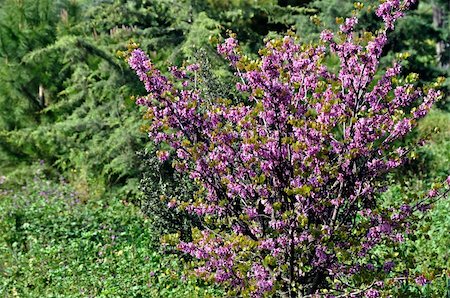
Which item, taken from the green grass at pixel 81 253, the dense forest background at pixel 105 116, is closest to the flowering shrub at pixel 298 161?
the green grass at pixel 81 253

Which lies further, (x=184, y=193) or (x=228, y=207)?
(x=184, y=193)

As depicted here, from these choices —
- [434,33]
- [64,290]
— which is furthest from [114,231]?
[434,33]

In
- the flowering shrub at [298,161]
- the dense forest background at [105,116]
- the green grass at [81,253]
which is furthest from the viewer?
the dense forest background at [105,116]

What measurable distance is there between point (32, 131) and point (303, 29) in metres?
5.06

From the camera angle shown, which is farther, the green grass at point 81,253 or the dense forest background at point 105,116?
the dense forest background at point 105,116

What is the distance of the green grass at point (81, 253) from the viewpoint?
6223 mm

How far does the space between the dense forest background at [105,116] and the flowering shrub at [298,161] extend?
1547mm

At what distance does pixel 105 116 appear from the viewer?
9797 millimetres

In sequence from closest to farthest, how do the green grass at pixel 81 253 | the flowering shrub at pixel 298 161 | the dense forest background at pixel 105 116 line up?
the flowering shrub at pixel 298 161 → the green grass at pixel 81 253 → the dense forest background at pixel 105 116

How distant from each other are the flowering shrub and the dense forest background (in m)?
1.55

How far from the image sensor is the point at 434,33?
46.0 feet

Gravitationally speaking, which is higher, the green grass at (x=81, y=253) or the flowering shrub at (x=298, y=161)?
the flowering shrub at (x=298, y=161)

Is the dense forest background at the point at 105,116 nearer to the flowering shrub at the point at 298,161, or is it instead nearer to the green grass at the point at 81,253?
the green grass at the point at 81,253

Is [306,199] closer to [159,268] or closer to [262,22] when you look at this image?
[159,268]
